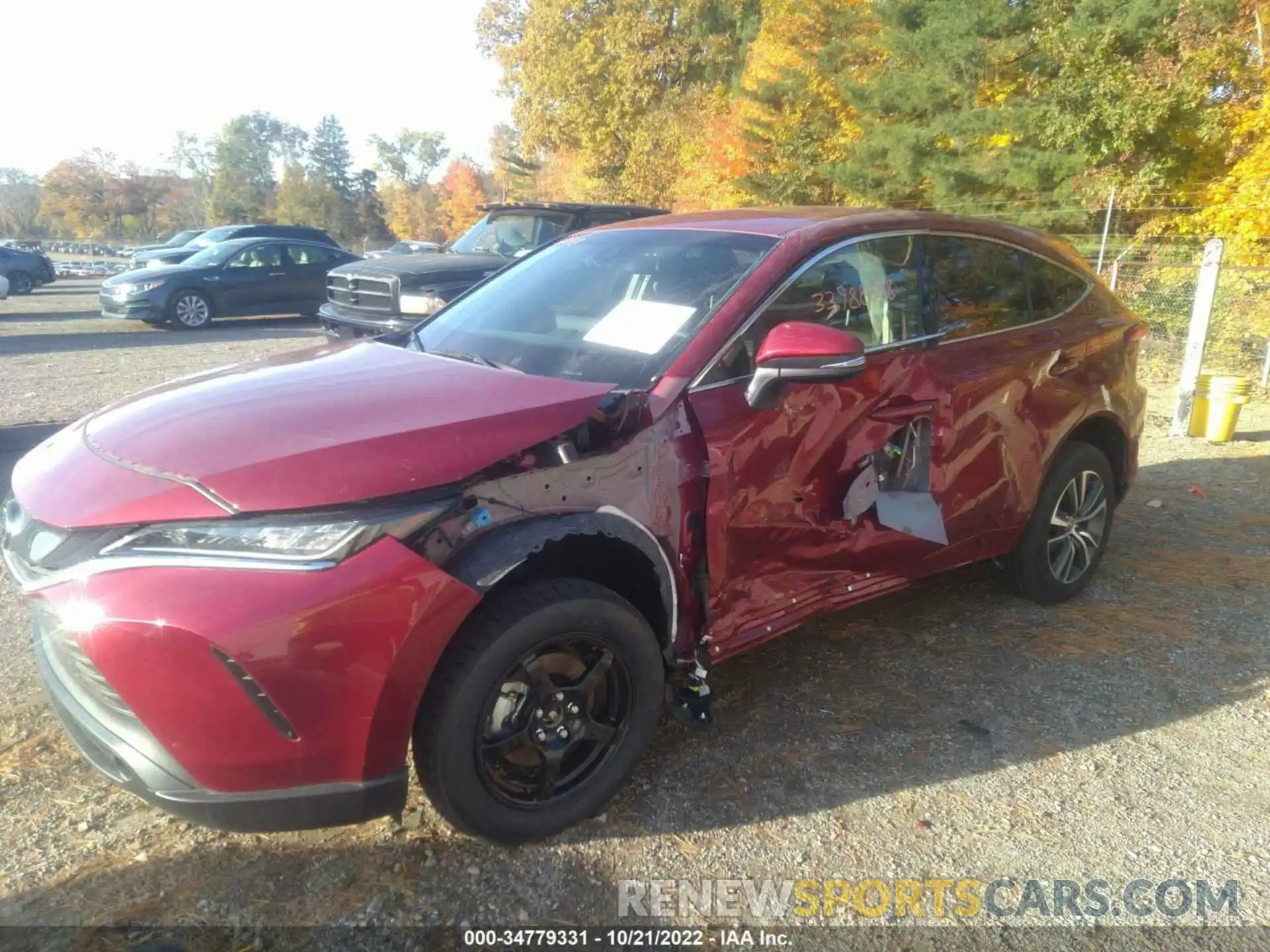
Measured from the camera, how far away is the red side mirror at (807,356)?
2652 mm

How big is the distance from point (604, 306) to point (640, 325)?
0.90 feet

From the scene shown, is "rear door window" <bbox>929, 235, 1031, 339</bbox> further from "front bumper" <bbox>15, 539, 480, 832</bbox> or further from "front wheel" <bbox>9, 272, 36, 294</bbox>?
"front wheel" <bbox>9, 272, 36, 294</bbox>

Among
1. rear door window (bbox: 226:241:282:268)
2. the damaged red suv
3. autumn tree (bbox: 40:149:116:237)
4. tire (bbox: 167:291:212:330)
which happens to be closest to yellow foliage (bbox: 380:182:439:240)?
autumn tree (bbox: 40:149:116:237)

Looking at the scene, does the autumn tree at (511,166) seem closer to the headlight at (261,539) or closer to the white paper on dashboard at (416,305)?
the white paper on dashboard at (416,305)

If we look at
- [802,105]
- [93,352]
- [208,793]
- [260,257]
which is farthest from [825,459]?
[802,105]

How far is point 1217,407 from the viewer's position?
7.63 metres

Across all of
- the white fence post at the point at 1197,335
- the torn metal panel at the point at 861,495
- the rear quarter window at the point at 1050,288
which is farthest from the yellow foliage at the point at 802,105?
the torn metal panel at the point at 861,495

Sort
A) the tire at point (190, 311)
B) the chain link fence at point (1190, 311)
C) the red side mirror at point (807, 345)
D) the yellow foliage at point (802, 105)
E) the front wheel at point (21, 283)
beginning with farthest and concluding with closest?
1. the yellow foliage at point (802, 105)
2. the front wheel at point (21, 283)
3. the tire at point (190, 311)
4. the chain link fence at point (1190, 311)
5. the red side mirror at point (807, 345)

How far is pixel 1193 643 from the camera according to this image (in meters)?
3.95

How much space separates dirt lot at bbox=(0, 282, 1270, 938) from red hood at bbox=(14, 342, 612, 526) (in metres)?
0.99

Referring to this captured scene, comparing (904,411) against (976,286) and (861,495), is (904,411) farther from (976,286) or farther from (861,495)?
(976,286)

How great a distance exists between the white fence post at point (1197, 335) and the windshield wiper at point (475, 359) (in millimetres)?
7037

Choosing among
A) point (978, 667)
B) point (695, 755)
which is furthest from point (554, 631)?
point (978, 667)

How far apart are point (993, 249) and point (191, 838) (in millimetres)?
3678
